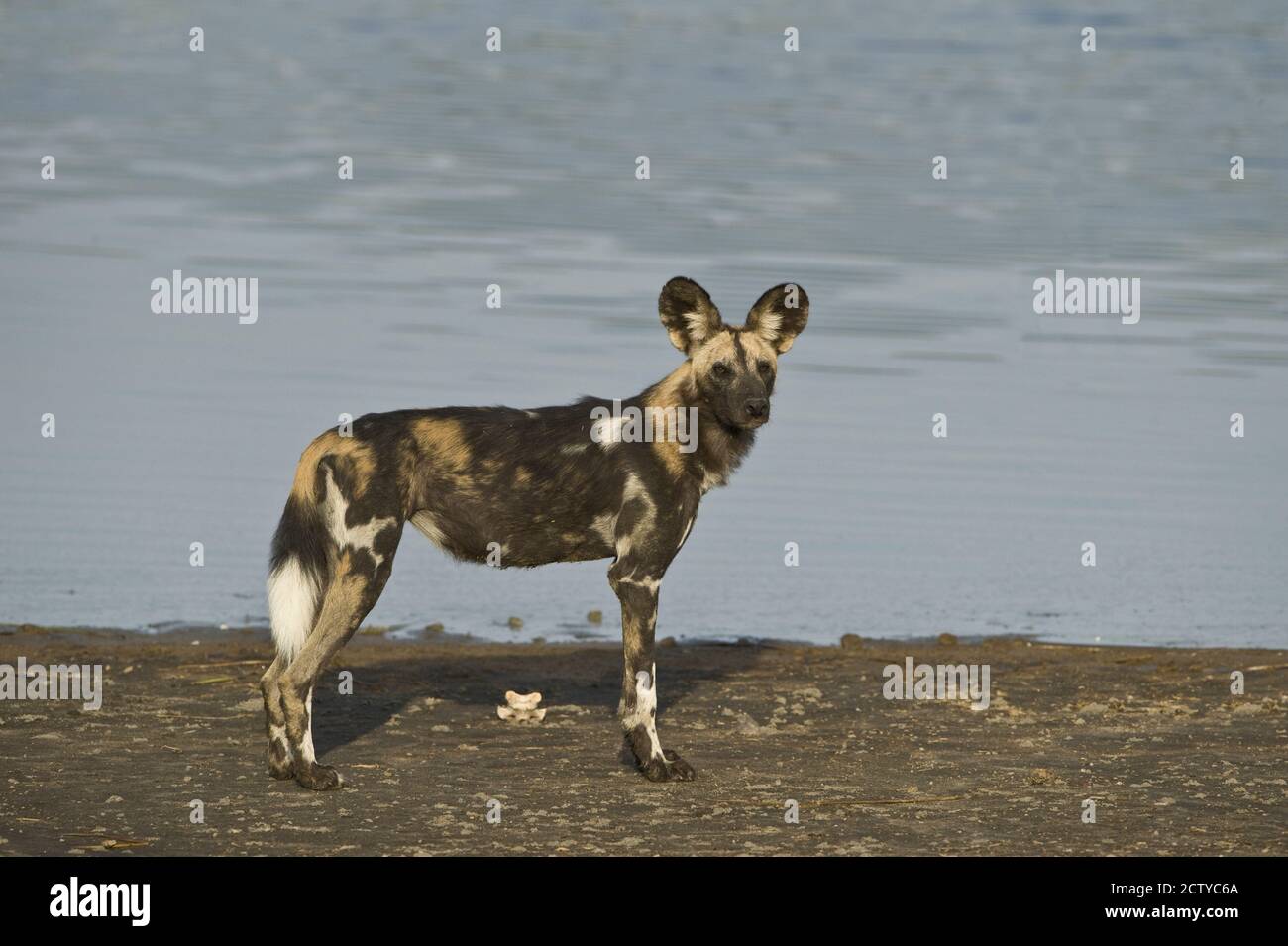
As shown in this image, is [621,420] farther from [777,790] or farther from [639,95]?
[639,95]

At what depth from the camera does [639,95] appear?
3000 centimetres

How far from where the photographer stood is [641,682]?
8.22 meters

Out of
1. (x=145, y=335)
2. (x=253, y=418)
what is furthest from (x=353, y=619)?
(x=145, y=335)

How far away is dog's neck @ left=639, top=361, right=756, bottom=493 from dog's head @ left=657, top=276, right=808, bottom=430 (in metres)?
0.04

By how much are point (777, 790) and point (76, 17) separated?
3450 cm

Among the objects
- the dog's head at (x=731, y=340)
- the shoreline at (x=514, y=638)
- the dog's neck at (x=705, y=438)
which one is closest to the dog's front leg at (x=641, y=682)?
the dog's neck at (x=705, y=438)

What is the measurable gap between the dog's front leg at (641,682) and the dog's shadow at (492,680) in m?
0.88

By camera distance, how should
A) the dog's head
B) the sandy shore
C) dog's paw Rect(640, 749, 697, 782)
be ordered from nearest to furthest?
1. the sandy shore
2. dog's paw Rect(640, 749, 697, 782)
3. the dog's head

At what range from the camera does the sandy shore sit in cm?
732

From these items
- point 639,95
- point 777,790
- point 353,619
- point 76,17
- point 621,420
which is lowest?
point 777,790

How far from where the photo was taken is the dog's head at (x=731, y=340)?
8305 mm

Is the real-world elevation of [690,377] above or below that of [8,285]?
below

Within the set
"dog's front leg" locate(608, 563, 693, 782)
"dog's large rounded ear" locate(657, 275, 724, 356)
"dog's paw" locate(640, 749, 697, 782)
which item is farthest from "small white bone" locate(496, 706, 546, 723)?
"dog's large rounded ear" locate(657, 275, 724, 356)

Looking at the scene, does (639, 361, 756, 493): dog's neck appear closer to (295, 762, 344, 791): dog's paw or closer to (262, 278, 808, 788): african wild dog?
(262, 278, 808, 788): african wild dog
